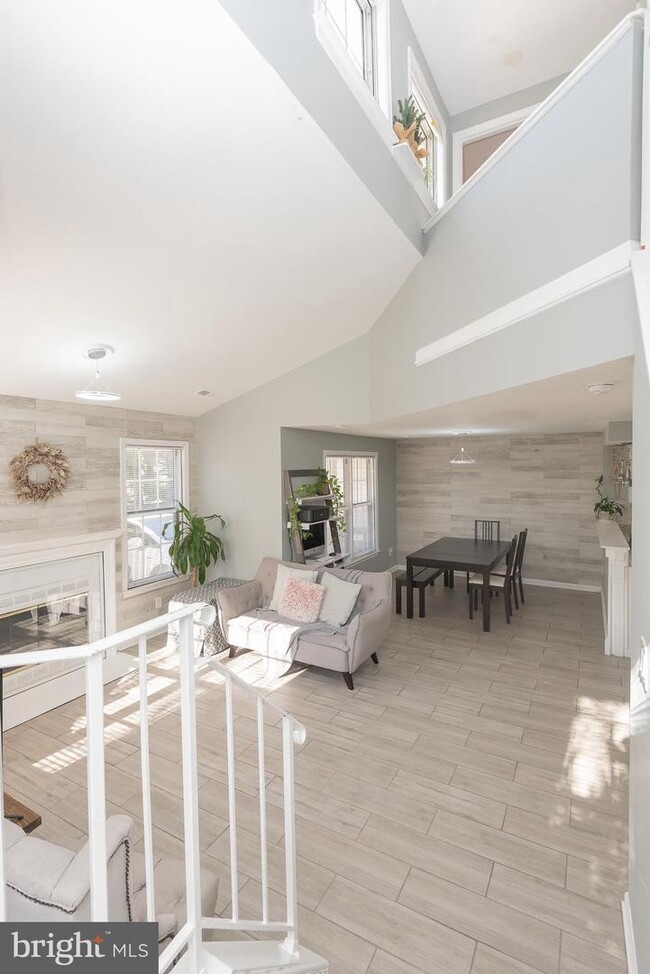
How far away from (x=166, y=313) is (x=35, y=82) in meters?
1.61

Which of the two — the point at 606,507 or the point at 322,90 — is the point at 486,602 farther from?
the point at 322,90

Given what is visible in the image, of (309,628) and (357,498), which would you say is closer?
(309,628)

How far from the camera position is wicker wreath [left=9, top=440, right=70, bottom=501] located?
3.83 m

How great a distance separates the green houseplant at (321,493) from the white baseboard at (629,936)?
385 centimetres

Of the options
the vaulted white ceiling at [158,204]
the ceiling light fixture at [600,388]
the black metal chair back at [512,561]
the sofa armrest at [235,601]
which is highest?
the vaulted white ceiling at [158,204]

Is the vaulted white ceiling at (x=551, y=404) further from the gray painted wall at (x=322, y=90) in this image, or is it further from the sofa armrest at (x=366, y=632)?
the sofa armrest at (x=366, y=632)

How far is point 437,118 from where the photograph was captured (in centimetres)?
474

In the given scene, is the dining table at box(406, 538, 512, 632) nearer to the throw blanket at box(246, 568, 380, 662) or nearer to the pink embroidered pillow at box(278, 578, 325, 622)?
the throw blanket at box(246, 568, 380, 662)

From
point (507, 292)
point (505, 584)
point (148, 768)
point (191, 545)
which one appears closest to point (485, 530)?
point (505, 584)

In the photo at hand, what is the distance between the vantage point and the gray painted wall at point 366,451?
5402 mm

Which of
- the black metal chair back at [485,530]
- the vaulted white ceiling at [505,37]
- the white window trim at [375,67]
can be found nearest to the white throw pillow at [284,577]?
the black metal chair back at [485,530]

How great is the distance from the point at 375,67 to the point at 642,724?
419cm

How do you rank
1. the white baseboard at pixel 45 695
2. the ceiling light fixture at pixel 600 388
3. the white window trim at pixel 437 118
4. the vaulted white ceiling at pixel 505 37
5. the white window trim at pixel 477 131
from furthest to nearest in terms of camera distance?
1. the white window trim at pixel 477 131
2. the white window trim at pixel 437 118
3. the vaulted white ceiling at pixel 505 37
4. the white baseboard at pixel 45 695
5. the ceiling light fixture at pixel 600 388

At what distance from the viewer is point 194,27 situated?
5.63 feet
